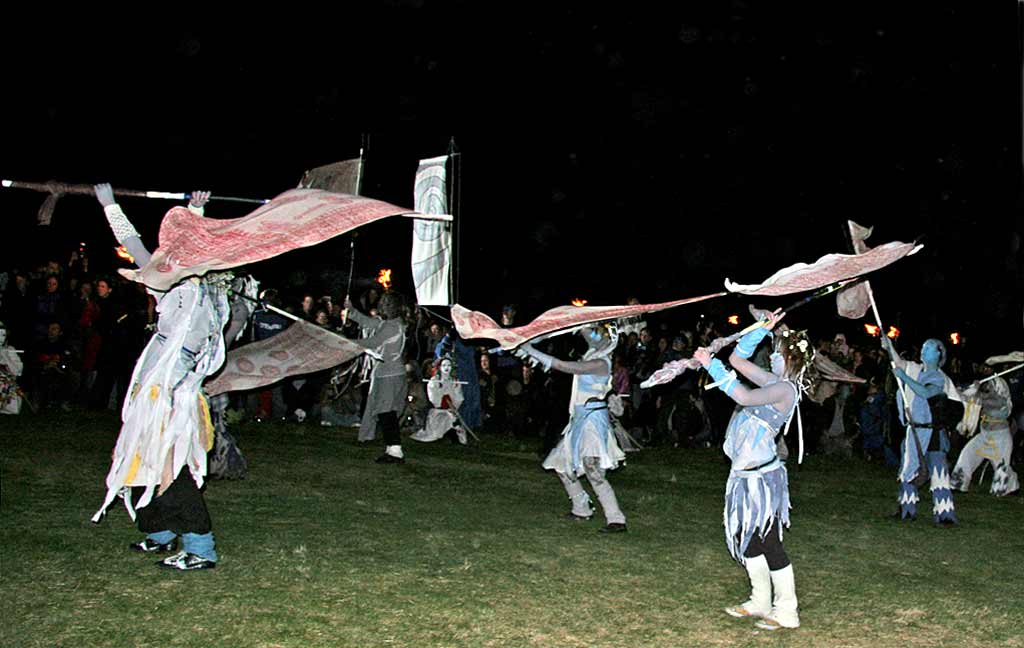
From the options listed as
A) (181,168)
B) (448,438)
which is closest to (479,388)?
(448,438)

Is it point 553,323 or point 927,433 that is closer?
point 553,323

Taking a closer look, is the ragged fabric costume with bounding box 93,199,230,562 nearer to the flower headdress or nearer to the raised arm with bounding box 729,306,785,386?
the raised arm with bounding box 729,306,785,386

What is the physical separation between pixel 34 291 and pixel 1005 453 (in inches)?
518

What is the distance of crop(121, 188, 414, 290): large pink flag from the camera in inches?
280

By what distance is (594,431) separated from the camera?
32.1 ft

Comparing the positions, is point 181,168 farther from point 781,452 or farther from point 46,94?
point 781,452

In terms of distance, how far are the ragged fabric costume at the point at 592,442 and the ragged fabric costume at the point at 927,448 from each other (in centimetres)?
336

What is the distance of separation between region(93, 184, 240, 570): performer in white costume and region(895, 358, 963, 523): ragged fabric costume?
7045mm

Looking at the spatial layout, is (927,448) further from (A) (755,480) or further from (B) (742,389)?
(B) (742,389)

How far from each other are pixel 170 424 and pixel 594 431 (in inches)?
144

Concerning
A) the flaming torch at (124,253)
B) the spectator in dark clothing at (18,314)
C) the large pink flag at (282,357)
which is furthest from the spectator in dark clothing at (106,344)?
the large pink flag at (282,357)

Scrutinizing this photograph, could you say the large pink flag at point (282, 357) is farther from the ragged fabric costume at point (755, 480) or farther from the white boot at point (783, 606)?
the white boot at point (783, 606)

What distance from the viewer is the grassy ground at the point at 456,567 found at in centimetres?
644

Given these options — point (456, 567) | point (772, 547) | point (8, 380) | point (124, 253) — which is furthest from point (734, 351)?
point (8, 380)
